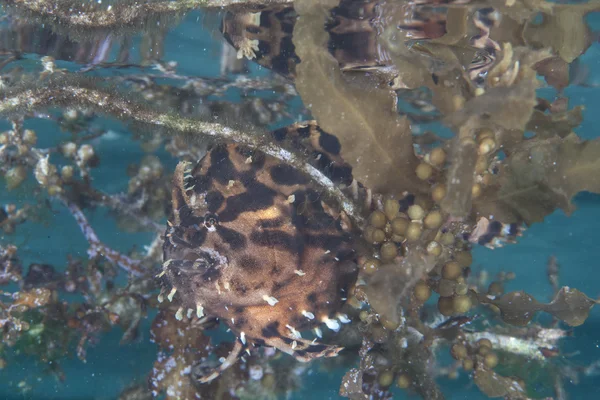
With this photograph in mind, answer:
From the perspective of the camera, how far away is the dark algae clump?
2602 mm

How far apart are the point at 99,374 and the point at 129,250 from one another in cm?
486

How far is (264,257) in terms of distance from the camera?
10.4 ft

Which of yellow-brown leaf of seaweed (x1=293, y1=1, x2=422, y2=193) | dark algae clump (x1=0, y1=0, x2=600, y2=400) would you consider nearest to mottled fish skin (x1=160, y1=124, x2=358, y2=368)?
dark algae clump (x1=0, y1=0, x2=600, y2=400)

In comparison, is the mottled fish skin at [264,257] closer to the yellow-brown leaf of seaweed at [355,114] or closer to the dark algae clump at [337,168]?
the dark algae clump at [337,168]

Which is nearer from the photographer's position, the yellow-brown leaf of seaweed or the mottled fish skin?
the yellow-brown leaf of seaweed

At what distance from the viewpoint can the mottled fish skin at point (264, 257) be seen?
10.4ft

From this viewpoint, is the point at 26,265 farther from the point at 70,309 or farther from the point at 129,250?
the point at 129,250

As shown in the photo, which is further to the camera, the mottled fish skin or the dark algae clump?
the mottled fish skin

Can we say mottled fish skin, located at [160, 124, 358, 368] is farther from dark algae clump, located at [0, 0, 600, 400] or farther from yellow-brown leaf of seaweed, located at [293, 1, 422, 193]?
yellow-brown leaf of seaweed, located at [293, 1, 422, 193]

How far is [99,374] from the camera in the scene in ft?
33.2

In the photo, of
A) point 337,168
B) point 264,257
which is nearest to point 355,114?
point 264,257

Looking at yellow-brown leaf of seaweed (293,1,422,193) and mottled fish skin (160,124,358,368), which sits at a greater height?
yellow-brown leaf of seaweed (293,1,422,193)

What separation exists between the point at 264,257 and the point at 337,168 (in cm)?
134

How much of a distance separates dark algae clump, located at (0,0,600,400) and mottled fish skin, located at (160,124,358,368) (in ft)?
0.05
